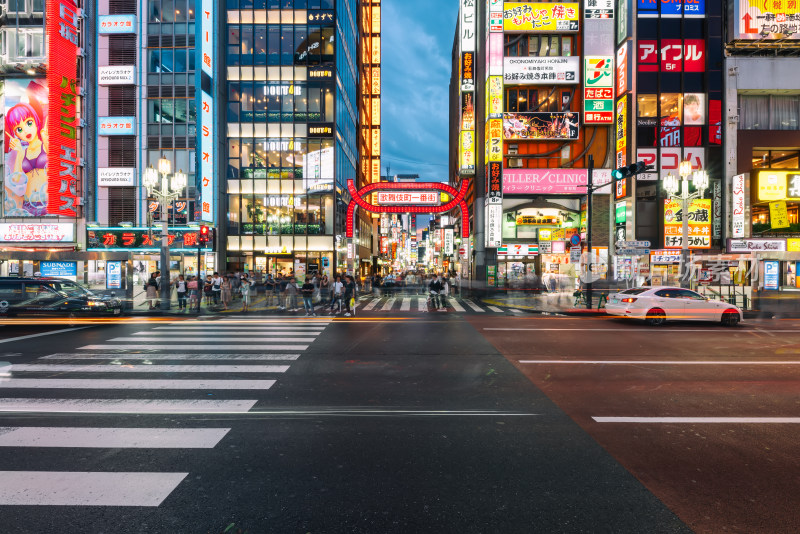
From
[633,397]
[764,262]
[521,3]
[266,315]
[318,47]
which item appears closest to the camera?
[633,397]

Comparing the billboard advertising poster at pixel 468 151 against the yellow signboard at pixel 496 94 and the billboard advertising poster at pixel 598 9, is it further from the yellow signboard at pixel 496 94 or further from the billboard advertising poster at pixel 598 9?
the billboard advertising poster at pixel 598 9

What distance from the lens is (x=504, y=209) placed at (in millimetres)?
35500

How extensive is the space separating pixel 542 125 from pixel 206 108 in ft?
87.0

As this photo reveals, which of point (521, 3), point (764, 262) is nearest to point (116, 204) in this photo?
point (521, 3)

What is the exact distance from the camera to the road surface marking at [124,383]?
6973mm

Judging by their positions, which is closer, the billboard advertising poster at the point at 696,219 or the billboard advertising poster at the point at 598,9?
the billboard advertising poster at the point at 696,219

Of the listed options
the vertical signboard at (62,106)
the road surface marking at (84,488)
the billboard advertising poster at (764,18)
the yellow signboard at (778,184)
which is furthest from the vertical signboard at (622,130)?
the vertical signboard at (62,106)

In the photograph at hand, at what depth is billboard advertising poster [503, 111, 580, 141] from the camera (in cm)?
3309

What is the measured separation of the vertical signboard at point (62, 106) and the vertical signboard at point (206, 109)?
9.67 m

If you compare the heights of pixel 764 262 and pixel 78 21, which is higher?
pixel 78 21

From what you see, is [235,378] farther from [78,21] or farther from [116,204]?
[78,21]

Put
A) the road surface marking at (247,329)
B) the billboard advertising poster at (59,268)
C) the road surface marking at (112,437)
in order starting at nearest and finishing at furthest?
the road surface marking at (112,437), the road surface marking at (247,329), the billboard advertising poster at (59,268)

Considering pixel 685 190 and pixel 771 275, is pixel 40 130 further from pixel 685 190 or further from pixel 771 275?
pixel 771 275

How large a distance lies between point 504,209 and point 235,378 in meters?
31.3
